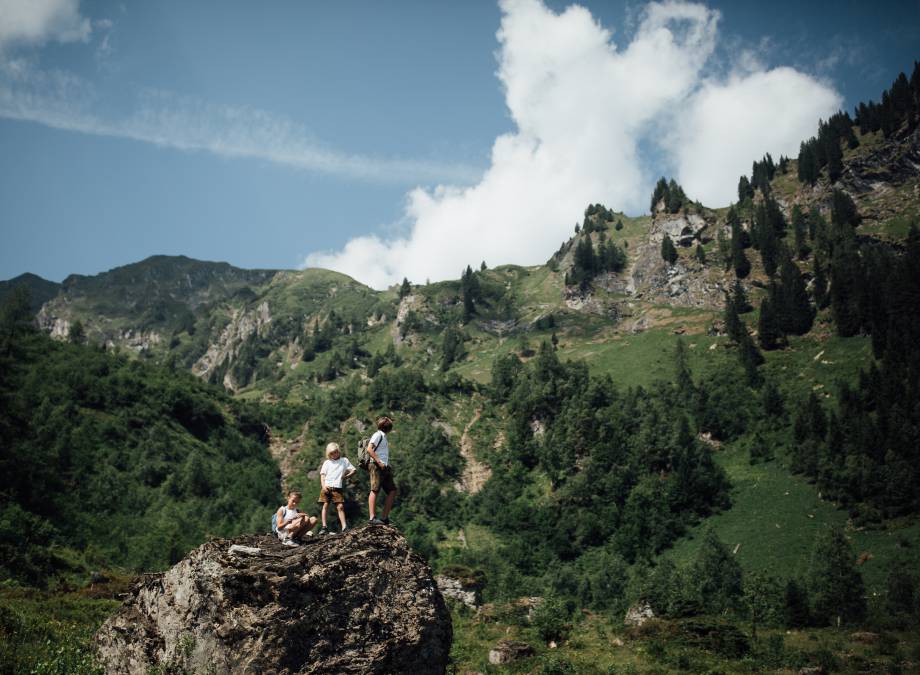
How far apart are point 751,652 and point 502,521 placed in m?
83.1

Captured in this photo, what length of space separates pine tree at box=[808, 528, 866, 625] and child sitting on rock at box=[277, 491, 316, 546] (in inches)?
2510

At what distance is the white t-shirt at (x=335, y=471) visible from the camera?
17.4 meters

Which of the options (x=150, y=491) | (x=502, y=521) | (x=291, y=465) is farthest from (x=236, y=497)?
(x=502, y=521)

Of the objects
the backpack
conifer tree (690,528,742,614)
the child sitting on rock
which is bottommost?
conifer tree (690,528,742,614)

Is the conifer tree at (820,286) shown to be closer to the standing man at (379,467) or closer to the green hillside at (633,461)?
the green hillside at (633,461)

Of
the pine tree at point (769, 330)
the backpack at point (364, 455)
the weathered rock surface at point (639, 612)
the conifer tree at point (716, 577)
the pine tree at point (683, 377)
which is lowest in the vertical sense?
the conifer tree at point (716, 577)

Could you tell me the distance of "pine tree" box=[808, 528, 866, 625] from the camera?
6106 cm

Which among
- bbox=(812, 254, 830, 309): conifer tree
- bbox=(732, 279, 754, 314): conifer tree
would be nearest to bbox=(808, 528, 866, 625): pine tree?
bbox=(812, 254, 830, 309): conifer tree

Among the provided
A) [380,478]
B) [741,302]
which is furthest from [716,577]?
[741,302]

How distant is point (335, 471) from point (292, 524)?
2.17 metres

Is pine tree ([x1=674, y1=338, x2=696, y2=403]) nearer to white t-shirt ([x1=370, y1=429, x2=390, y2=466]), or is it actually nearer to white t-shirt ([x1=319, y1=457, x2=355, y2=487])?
white t-shirt ([x1=370, y1=429, x2=390, y2=466])

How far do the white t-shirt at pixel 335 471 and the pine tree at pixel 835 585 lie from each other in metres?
63.8

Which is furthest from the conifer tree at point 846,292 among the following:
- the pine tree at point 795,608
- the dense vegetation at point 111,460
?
the dense vegetation at point 111,460

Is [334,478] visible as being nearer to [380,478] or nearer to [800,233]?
[380,478]
